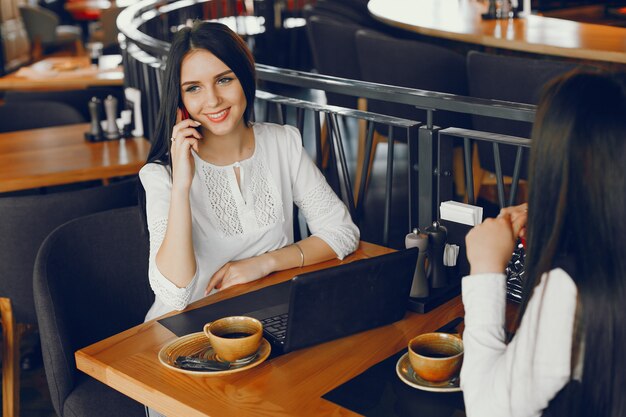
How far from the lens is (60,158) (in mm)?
3475

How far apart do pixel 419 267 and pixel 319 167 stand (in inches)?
34.7

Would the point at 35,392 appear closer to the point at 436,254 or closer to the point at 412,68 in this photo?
the point at 436,254

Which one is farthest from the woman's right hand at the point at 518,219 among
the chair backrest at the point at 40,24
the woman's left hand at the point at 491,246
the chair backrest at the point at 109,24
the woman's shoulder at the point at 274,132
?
the chair backrest at the point at 40,24

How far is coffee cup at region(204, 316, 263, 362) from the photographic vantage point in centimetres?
170

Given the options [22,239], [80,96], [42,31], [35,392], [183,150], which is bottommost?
[35,392]

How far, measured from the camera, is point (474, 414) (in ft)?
4.67

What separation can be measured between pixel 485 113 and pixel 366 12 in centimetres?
435

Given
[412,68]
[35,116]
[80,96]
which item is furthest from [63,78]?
[412,68]

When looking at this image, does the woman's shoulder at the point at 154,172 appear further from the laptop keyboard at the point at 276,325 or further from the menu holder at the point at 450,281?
the menu holder at the point at 450,281

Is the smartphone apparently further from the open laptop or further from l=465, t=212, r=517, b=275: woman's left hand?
l=465, t=212, r=517, b=275: woman's left hand

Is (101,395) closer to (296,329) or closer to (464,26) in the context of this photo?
(296,329)

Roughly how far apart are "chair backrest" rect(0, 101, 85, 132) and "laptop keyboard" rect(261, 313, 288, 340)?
2591mm

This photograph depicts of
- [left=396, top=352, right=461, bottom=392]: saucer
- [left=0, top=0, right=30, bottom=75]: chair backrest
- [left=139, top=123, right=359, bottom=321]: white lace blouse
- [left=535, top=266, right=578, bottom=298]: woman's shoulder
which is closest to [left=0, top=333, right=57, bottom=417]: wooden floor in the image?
[left=139, top=123, right=359, bottom=321]: white lace blouse

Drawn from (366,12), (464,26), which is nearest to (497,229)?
(464,26)
